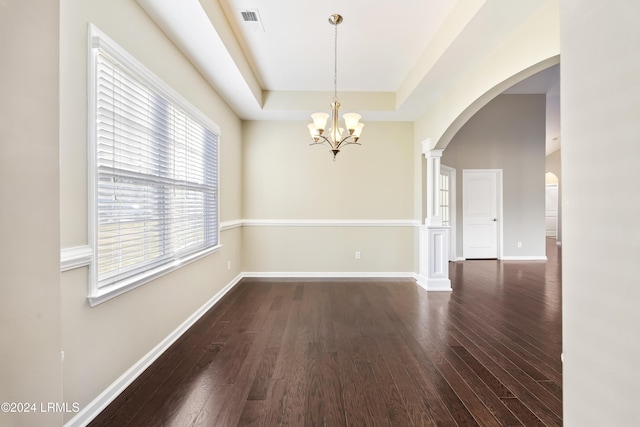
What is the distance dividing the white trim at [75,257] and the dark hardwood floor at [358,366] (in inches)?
35.5

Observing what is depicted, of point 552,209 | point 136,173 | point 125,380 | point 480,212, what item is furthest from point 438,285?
point 552,209

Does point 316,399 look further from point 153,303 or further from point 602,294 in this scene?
point 602,294

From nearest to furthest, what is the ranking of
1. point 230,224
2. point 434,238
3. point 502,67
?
1. point 502,67
2. point 230,224
3. point 434,238

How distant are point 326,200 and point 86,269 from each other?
3675 millimetres

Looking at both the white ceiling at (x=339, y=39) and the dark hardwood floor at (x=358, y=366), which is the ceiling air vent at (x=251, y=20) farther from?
the dark hardwood floor at (x=358, y=366)

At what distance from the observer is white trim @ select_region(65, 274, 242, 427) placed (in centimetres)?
165

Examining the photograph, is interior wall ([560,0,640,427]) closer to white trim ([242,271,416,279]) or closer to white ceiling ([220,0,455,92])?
white ceiling ([220,0,455,92])

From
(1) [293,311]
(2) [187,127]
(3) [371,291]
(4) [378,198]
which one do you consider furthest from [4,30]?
(4) [378,198]

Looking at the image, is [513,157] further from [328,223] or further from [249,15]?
[249,15]

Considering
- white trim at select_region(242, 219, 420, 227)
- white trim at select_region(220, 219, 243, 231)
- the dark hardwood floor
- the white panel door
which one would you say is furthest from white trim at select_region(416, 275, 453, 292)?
white trim at select_region(220, 219, 243, 231)

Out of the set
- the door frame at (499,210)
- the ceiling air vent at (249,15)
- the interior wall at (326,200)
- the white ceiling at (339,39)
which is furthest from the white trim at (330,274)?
the ceiling air vent at (249,15)

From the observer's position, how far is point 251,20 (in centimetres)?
278

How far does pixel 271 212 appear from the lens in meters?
5.03

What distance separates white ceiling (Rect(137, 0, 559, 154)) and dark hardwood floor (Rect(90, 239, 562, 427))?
2.61 m
